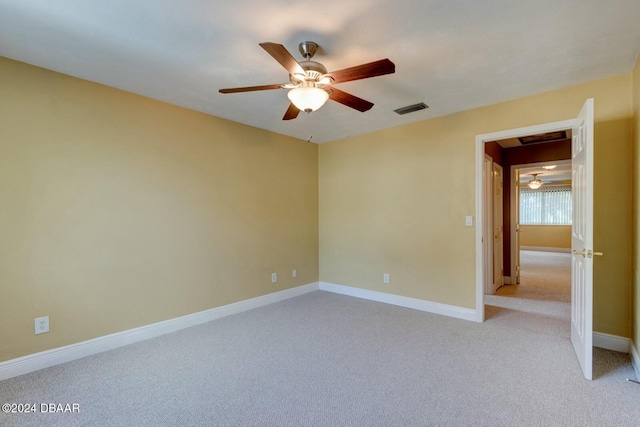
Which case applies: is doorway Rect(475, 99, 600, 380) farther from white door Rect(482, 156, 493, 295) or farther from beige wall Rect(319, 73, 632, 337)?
white door Rect(482, 156, 493, 295)

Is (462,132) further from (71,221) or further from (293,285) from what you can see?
(71,221)

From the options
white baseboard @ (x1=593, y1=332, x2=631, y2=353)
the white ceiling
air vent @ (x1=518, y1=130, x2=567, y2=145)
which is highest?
the white ceiling

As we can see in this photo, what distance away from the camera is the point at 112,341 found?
2.75 metres

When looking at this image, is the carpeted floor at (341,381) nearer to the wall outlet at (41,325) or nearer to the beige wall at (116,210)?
the wall outlet at (41,325)

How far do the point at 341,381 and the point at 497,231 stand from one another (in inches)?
162

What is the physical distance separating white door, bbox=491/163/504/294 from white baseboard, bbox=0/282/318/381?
12.3 ft

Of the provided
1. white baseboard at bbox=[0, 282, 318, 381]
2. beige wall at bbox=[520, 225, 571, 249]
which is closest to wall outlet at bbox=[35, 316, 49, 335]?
white baseboard at bbox=[0, 282, 318, 381]

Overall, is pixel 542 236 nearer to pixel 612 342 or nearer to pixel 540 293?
pixel 540 293

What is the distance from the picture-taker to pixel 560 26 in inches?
74.5

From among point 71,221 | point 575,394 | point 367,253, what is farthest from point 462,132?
point 71,221

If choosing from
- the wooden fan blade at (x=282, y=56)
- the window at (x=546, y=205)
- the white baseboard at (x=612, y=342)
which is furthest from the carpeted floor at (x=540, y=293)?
the window at (x=546, y=205)

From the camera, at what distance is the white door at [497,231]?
4.83 m

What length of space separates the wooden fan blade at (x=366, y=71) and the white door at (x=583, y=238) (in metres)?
1.63

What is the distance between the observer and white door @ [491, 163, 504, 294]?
190 inches
